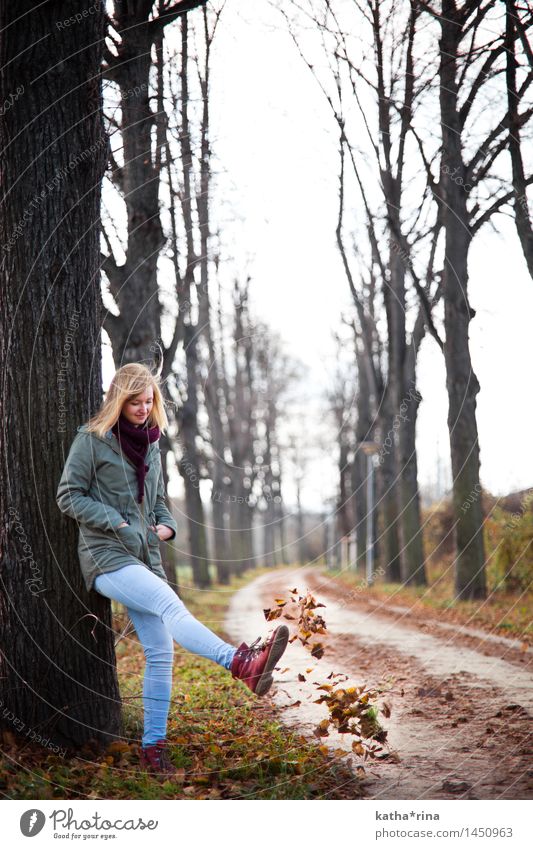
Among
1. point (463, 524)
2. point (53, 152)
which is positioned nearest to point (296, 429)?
point (463, 524)

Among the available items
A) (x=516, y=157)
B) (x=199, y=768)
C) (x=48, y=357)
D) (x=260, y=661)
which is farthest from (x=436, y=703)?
(x=516, y=157)

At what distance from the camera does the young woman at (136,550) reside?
3865 mm

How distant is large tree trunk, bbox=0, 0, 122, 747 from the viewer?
4.27 meters

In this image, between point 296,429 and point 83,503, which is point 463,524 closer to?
point 83,503

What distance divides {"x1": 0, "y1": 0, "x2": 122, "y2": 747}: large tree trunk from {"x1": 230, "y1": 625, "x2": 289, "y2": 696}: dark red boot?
89cm

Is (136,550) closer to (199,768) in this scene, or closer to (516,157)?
(199,768)

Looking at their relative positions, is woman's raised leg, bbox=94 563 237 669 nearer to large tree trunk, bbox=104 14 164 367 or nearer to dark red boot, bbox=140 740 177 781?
dark red boot, bbox=140 740 177 781

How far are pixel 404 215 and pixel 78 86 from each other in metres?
5.81

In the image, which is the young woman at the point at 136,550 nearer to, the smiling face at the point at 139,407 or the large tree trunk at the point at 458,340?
the smiling face at the point at 139,407

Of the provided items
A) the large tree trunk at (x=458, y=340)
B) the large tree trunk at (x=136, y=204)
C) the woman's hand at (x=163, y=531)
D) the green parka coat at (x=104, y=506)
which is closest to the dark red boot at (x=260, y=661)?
the green parka coat at (x=104, y=506)

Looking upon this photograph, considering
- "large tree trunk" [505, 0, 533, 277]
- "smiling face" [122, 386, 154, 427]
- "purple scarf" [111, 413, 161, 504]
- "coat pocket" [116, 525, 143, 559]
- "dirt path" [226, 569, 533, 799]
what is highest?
"large tree trunk" [505, 0, 533, 277]

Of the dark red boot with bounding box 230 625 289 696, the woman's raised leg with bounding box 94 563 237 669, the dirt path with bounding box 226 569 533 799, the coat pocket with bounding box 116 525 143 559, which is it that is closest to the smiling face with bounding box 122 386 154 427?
the coat pocket with bounding box 116 525 143 559

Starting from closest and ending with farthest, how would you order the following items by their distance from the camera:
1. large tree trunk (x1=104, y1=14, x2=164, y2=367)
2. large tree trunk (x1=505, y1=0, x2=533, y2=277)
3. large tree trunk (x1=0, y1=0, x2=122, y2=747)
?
large tree trunk (x1=0, y1=0, x2=122, y2=747), large tree trunk (x1=505, y1=0, x2=533, y2=277), large tree trunk (x1=104, y1=14, x2=164, y2=367)

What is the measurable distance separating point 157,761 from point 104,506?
1.29 m
